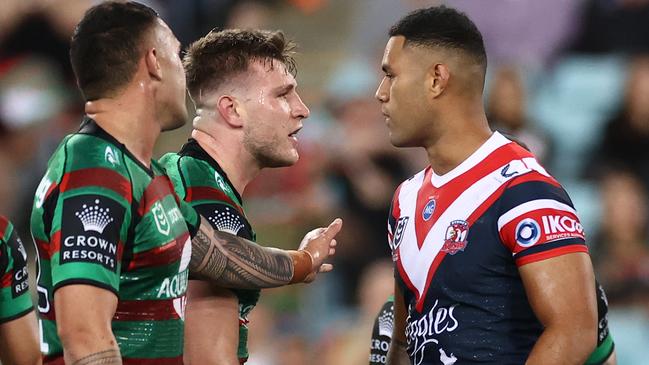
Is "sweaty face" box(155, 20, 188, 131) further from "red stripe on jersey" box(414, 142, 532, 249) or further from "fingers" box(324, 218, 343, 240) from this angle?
"red stripe on jersey" box(414, 142, 532, 249)

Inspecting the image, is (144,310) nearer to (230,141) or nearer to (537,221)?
(230,141)

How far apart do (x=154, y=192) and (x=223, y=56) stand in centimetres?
114

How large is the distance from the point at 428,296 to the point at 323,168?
487 cm

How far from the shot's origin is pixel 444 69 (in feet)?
14.1

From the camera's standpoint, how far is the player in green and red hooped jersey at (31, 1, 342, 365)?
3.30 metres

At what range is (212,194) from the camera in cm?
428

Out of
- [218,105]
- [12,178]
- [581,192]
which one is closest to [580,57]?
[581,192]

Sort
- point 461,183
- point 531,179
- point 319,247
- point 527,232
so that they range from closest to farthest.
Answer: point 527,232 < point 531,179 < point 461,183 < point 319,247

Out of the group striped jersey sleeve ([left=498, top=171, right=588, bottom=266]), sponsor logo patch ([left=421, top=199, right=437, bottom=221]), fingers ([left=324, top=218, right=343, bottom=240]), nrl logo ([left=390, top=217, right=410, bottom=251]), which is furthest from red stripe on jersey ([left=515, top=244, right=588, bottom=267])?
fingers ([left=324, top=218, right=343, bottom=240])

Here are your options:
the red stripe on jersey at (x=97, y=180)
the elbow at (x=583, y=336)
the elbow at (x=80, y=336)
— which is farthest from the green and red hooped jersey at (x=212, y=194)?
the elbow at (x=583, y=336)

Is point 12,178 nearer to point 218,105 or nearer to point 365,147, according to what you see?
point 365,147

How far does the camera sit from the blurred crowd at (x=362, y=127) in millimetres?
Result: 8398

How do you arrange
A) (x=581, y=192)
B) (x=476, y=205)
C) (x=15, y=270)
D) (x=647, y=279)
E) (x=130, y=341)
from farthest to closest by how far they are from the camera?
1. (x=581, y=192)
2. (x=647, y=279)
3. (x=15, y=270)
4. (x=476, y=205)
5. (x=130, y=341)

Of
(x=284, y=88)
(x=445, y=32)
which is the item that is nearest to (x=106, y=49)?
(x=284, y=88)
